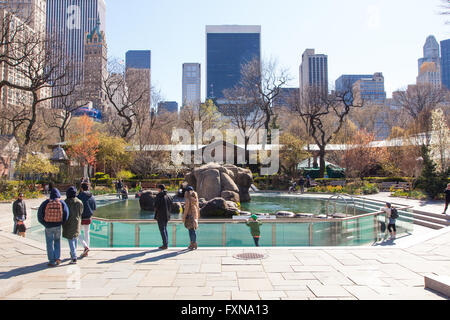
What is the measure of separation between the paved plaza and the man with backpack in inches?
10.7

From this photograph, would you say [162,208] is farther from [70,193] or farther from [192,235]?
[70,193]

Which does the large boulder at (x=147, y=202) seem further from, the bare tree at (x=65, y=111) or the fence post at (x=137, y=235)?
the bare tree at (x=65, y=111)

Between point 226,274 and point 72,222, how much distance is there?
3.55m

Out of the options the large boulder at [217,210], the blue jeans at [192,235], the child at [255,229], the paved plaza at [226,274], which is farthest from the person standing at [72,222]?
the large boulder at [217,210]

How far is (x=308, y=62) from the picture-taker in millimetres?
189375

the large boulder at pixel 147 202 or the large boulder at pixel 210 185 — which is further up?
the large boulder at pixel 210 185

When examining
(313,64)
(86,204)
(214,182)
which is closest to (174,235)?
(86,204)

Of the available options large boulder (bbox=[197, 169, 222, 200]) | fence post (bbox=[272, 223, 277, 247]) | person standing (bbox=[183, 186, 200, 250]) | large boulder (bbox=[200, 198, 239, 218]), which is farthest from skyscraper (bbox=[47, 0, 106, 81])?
fence post (bbox=[272, 223, 277, 247])

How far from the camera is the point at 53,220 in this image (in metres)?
6.76

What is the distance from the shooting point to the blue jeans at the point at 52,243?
6.82 meters

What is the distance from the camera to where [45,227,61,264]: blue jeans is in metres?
6.82

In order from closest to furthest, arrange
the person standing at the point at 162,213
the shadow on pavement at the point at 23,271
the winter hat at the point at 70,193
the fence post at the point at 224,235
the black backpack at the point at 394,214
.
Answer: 1. the shadow on pavement at the point at 23,271
2. the winter hat at the point at 70,193
3. the person standing at the point at 162,213
4. the fence post at the point at 224,235
5. the black backpack at the point at 394,214

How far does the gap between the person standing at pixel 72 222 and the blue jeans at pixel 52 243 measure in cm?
17

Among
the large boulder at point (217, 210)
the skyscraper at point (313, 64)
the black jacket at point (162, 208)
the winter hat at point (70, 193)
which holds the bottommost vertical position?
the large boulder at point (217, 210)
